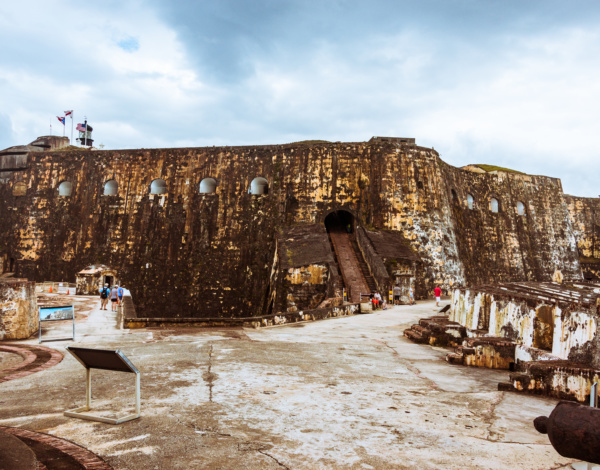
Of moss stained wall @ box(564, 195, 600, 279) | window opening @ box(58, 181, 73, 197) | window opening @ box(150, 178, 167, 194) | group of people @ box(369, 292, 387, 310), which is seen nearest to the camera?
group of people @ box(369, 292, 387, 310)

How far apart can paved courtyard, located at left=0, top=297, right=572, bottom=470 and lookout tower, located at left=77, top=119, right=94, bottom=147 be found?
1157 inches

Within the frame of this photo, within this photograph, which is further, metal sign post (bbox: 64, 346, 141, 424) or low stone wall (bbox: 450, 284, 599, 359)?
low stone wall (bbox: 450, 284, 599, 359)

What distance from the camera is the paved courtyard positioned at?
3.31 m

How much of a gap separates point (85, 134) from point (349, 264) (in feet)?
74.1

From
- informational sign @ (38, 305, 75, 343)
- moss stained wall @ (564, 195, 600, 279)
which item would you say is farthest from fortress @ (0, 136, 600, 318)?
informational sign @ (38, 305, 75, 343)

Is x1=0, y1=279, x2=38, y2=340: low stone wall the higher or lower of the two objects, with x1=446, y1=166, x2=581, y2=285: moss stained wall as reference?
lower

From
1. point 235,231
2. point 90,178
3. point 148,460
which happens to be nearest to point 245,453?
point 148,460

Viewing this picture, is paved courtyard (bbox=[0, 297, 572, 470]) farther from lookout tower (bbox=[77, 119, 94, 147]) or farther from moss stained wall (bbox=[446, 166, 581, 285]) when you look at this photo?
lookout tower (bbox=[77, 119, 94, 147])

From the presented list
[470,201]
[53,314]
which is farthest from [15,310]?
[470,201]

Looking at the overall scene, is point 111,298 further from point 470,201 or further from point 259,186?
point 470,201

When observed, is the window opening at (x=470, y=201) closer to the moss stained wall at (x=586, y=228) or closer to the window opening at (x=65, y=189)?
the moss stained wall at (x=586, y=228)

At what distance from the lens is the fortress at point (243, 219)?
21.9 m

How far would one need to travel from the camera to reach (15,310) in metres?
9.13

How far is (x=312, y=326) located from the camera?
12367mm
